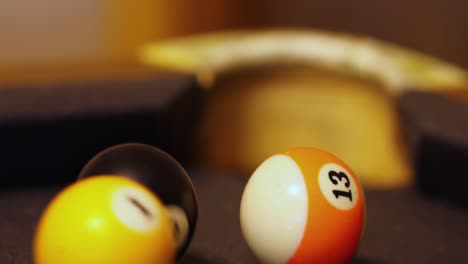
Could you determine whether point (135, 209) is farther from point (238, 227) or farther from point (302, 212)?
point (238, 227)

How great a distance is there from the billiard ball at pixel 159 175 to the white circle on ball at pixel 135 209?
75 millimetres

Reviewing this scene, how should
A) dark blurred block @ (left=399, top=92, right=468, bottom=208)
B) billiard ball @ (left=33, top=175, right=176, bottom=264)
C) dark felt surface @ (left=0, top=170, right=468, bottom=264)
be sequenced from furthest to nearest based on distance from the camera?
dark blurred block @ (left=399, top=92, right=468, bottom=208) → dark felt surface @ (left=0, top=170, right=468, bottom=264) → billiard ball @ (left=33, top=175, right=176, bottom=264)

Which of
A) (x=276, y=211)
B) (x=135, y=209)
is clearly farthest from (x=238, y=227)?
(x=135, y=209)

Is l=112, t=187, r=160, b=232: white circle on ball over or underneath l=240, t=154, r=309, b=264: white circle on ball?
underneath

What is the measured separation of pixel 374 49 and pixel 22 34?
1.93 meters

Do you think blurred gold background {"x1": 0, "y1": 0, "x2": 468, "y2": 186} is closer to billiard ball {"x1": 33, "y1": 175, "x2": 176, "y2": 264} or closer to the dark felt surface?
the dark felt surface

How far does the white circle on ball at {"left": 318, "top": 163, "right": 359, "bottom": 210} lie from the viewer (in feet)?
3.62

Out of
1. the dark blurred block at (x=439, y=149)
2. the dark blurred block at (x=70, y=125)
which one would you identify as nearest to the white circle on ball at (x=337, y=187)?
the dark blurred block at (x=439, y=149)

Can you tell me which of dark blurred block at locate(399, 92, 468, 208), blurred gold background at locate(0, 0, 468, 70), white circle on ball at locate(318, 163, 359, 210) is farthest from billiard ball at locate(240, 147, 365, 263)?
blurred gold background at locate(0, 0, 468, 70)

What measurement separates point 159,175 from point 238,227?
0.44m

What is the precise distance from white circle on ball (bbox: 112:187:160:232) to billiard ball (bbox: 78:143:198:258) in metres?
0.07

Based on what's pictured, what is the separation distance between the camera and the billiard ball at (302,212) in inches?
42.4

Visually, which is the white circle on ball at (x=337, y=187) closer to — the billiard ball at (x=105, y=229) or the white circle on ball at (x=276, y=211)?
the white circle on ball at (x=276, y=211)

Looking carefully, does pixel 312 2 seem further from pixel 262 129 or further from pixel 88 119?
pixel 88 119
